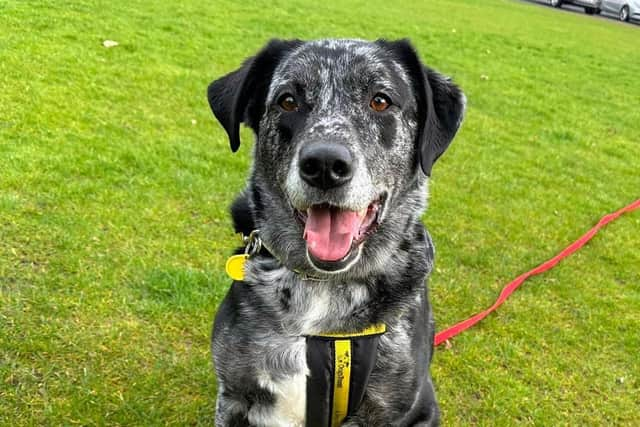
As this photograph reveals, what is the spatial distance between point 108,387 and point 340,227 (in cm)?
190

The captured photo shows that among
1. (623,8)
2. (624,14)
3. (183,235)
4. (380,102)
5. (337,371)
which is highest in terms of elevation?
(380,102)

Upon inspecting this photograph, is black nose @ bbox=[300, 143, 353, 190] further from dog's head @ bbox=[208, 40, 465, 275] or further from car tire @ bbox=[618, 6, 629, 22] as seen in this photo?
car tire @ bbox=[618, 6, 629, 22]

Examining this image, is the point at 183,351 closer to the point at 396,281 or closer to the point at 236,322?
the point at 236,322

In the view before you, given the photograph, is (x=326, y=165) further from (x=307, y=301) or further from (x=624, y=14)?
(x=624, y=14)

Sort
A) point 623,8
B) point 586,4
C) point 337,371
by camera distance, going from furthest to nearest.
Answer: point 586,4, point 623,8, point 337,371

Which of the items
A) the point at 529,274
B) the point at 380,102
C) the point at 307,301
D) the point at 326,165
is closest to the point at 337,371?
the point at 307,301

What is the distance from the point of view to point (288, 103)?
9.95ft

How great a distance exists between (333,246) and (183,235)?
2870 mm

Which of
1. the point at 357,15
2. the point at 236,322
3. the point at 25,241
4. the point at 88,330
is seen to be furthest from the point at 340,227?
the point at 357,15

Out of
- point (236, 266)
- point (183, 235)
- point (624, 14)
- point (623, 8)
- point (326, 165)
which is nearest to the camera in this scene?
point (326, 165)

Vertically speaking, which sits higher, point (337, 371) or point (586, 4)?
point (337, 371)

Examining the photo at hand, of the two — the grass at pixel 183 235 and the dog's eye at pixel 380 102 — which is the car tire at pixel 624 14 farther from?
the dog's eye at pixel 380 102

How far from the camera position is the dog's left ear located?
3.03m

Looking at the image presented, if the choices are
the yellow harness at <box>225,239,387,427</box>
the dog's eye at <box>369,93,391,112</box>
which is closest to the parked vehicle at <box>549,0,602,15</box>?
the dog's eye at <box>369,93,391,112</box>
